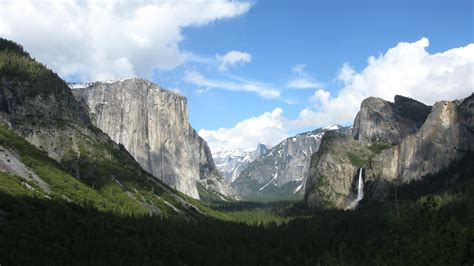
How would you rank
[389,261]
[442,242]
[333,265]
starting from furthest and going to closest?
[333,265] < [442,242] < [389,261]

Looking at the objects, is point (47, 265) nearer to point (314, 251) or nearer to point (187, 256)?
point (187, 256)

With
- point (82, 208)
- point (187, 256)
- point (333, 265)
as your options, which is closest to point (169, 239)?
point (187, 256)

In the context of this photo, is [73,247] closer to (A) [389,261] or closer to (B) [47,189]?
(B) [47,189]

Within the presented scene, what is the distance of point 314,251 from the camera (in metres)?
198

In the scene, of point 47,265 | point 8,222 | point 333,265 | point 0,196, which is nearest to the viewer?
point 333,265

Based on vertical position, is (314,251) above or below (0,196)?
below

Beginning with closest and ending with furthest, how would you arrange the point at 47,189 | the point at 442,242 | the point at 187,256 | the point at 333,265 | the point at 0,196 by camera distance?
the point at 442,242 → the point at 333,265 → the point at 0,196 → the point at 187,256 → the point at 47,189

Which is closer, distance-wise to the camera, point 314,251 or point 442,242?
point 442,242

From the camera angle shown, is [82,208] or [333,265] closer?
[333,265]

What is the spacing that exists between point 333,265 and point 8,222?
10600 cm

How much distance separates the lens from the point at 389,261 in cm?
4266

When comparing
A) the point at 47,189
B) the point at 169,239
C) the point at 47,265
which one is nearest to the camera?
the point at 47,265

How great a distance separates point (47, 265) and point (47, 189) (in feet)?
280

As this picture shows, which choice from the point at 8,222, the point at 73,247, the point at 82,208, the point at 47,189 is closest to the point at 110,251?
the point at 73,247
